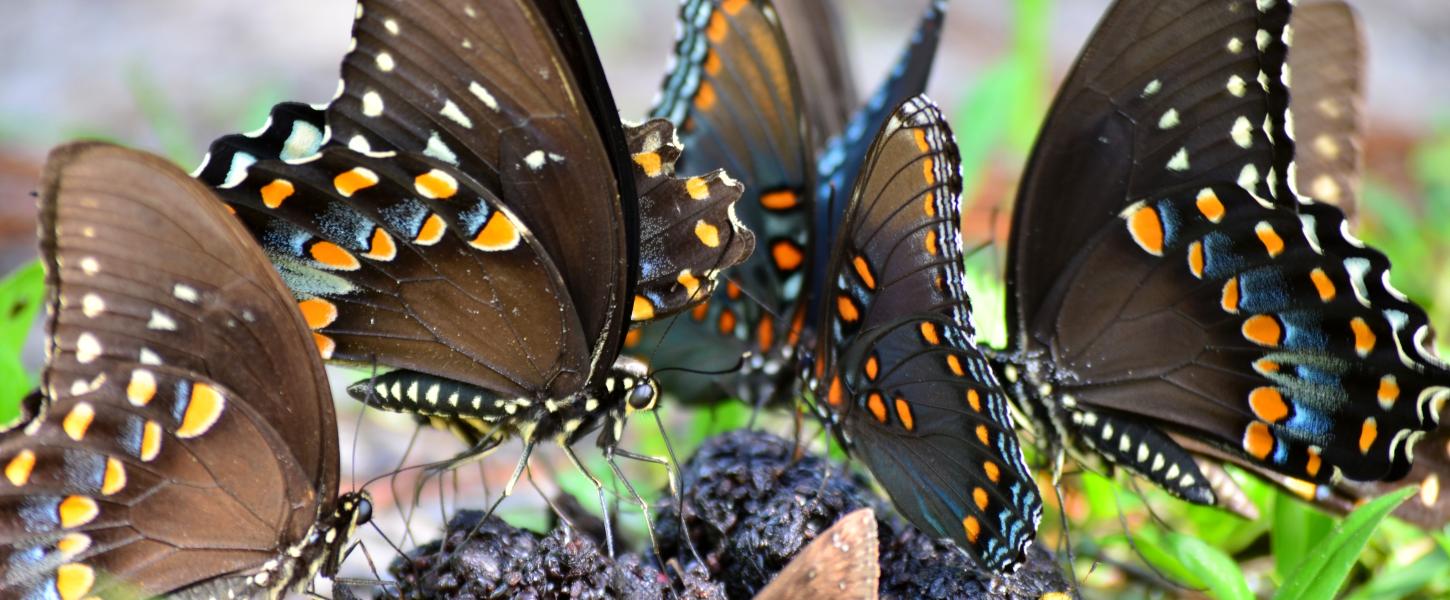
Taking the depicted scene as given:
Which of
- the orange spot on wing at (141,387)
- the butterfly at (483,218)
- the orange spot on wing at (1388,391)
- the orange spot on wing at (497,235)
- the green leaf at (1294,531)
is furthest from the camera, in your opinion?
the green leaf at (1294,531)

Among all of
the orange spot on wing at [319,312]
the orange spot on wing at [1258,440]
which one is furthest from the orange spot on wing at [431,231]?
the orange spot on wing at [1258,440]

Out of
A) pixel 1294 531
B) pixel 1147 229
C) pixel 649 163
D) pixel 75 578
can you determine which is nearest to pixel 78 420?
pixel 75 578

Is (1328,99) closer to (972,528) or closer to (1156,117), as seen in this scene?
(1156,117)

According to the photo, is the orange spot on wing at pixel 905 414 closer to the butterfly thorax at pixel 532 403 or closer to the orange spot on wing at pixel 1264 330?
the butterfly thorax at pixel 532 403

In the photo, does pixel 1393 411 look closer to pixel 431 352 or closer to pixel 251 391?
pixel 431 352

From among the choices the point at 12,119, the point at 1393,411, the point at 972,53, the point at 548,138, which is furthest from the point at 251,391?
the point at 972,53

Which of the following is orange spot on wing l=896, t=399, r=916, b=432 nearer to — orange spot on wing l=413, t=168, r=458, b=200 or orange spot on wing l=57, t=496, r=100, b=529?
orange spot on wing l=413, t=168, r=458, b=200

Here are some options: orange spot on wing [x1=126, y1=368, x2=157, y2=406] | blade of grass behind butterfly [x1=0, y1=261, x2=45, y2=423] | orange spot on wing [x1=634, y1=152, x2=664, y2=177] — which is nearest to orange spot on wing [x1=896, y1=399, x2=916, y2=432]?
orange spot on wing [x1=634, y1=152, x2=664, y2=177]
